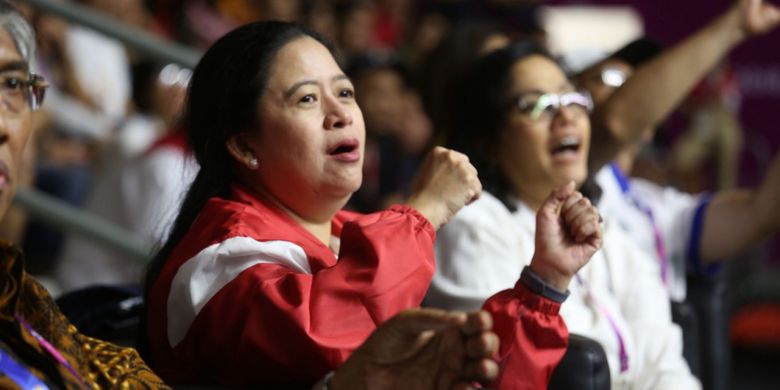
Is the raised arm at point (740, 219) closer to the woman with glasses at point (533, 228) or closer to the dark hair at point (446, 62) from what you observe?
the woman with glasses at point (533, 228)

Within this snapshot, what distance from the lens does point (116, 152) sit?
174 inches

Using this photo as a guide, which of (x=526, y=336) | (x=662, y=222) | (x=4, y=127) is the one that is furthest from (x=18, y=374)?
(x=662, y=222)

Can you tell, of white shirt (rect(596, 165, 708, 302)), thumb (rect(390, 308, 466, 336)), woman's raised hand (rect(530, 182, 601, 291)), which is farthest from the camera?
white shirt (rect(596, 165, 708, 302))

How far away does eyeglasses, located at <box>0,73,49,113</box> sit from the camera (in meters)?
1.84

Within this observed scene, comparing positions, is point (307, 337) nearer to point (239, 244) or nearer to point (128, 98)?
point (239, 244)

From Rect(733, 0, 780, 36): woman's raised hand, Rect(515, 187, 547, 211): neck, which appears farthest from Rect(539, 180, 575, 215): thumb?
Rect(733, 0, 780, 36): woman's raised hand

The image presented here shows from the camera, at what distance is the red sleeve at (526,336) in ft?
6.54

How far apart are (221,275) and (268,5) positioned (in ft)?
16.1

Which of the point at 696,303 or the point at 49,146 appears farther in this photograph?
the point at 49,146

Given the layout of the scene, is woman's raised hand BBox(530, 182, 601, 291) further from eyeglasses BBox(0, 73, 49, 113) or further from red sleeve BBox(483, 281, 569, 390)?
eyeglasses BBox(0, 73, 49, 113)

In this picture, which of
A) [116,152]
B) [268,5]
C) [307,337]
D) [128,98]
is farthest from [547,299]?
[268,5]

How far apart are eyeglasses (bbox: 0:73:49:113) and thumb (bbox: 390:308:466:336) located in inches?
27.4

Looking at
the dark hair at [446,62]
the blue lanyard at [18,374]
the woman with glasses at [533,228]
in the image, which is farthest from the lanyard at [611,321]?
the blue lanyard at [18,374]

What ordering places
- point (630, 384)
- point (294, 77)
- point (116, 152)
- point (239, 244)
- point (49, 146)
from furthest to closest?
point (49, 146) < point (116, 152) < point (630, 384) < point (294, 77) < point (239, 244)
